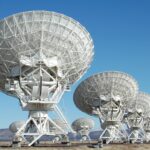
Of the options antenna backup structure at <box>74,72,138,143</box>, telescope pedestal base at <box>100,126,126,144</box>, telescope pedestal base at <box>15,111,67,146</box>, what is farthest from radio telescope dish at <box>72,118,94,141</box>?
telescope pedestal base at <box>15,111,67,146</box>

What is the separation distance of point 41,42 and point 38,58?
249 cm

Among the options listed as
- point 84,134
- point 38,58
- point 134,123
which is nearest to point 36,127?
point 38,58

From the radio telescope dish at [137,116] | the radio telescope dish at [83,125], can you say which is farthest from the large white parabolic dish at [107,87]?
the radio telescope dish at [83,125]

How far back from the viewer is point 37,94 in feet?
200

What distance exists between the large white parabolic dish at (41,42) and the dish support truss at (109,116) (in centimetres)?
2766

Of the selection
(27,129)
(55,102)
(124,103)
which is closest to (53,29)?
(55,102)

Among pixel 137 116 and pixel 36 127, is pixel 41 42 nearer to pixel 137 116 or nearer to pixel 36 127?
pixel 36 127

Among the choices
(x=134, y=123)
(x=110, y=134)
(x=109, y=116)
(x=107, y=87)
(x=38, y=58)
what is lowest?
(x=110, y=134)

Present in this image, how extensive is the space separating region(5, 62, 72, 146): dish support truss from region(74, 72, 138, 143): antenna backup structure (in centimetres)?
2771

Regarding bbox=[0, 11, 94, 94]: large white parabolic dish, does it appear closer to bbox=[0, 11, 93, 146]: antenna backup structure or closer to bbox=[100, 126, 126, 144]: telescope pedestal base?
bbox=[0, 11, 93, 146]: antenna backup structure

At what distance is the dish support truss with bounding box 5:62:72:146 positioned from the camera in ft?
200

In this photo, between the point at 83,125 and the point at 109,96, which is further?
the point at 83,125

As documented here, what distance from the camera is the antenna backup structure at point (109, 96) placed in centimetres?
9006

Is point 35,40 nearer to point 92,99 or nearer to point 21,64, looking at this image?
point 21,64
